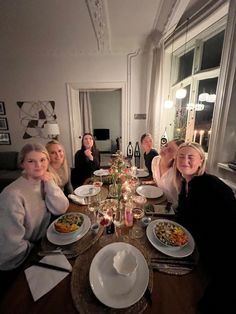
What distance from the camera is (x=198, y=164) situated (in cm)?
115

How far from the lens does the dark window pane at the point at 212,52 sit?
2079 millimetres

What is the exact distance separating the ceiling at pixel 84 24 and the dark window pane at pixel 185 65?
23.4 inches

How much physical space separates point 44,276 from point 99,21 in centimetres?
301

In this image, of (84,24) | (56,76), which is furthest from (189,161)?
(56,76)

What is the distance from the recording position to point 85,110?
5.64 metres

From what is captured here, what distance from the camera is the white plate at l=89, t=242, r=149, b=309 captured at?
593 mm

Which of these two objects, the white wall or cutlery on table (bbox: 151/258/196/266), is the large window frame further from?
cutlery on table (bbox: 151/258/196/266)

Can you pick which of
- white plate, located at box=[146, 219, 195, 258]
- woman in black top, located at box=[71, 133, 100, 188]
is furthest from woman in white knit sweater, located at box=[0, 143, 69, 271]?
woman in black top, located at box=[71, 133, 100, 188]

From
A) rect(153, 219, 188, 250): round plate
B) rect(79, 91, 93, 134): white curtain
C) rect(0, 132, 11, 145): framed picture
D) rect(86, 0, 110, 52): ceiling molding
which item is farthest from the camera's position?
rect(79, 91, 93, 134): white curtain

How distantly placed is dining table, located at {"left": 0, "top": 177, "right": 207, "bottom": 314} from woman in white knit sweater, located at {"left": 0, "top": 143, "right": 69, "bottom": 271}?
207 mm

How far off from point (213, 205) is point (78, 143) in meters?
3.47

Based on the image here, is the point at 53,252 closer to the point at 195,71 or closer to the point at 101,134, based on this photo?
the point at 195,71

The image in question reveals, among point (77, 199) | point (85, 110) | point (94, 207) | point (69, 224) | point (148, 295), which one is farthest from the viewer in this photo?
point (85, 110)

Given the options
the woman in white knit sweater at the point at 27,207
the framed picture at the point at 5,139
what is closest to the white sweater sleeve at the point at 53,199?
the woman in white knit sweater at the point at 27,207
